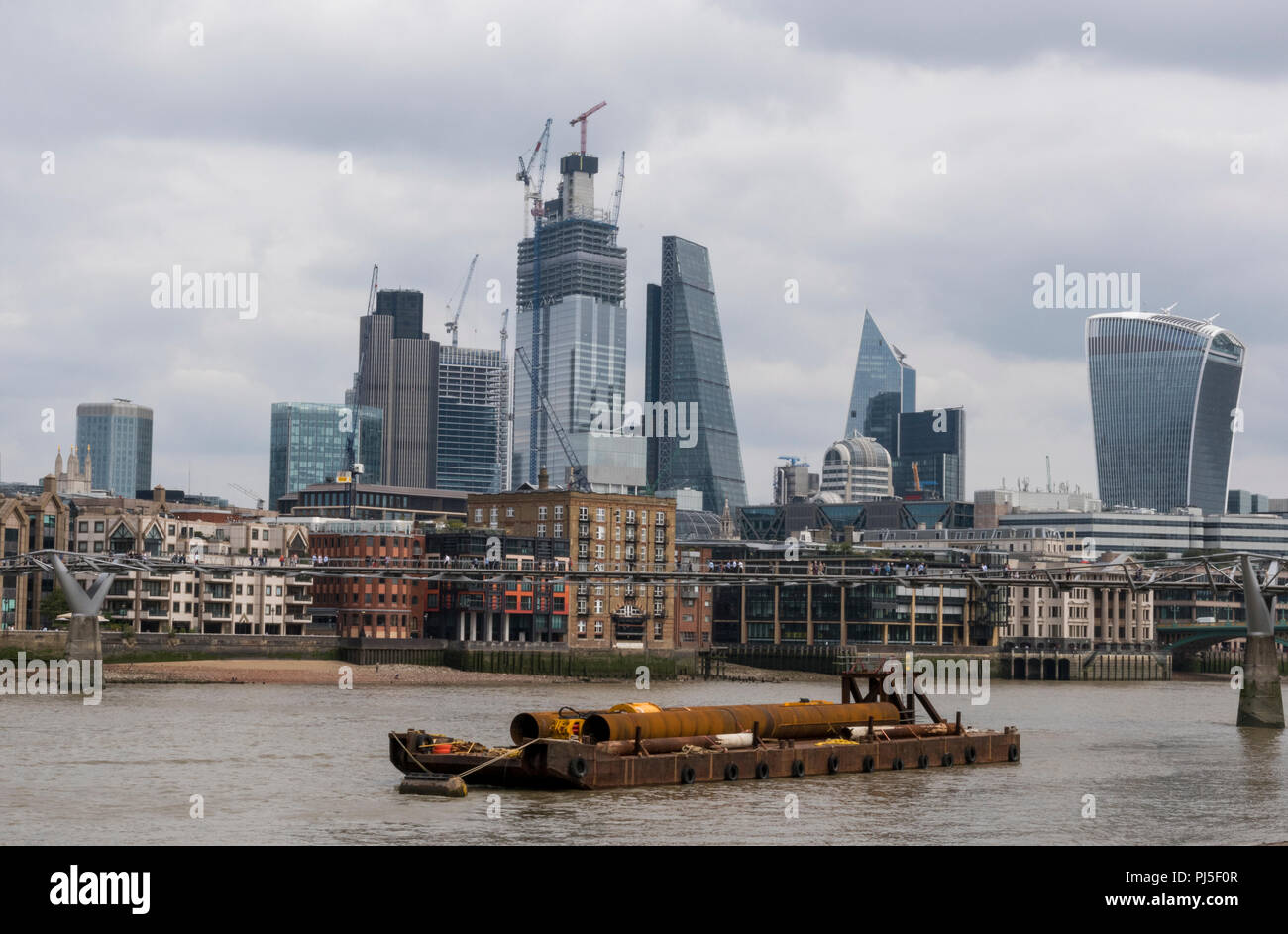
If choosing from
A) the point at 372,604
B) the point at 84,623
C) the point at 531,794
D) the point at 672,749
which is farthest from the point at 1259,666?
the point at 372,604

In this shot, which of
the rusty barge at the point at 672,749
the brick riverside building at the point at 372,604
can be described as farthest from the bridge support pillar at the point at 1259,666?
the brick riverside building at the point at 372,604

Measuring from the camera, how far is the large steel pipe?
6031cm

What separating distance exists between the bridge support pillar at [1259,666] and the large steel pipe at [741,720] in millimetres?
27628

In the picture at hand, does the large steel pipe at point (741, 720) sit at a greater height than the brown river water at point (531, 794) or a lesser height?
greater

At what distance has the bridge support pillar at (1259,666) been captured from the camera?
93562mm

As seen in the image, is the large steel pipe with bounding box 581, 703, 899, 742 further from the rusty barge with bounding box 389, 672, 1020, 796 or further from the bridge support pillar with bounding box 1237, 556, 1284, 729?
the bridge support pillar with bounding box 1237, 556, 1284, 729

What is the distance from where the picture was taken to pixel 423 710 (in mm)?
107062

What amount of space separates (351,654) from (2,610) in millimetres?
32263

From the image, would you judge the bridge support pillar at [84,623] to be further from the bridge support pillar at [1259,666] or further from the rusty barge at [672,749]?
the bridge support pillar at [1259,666]

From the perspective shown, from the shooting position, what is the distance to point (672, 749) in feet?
201
